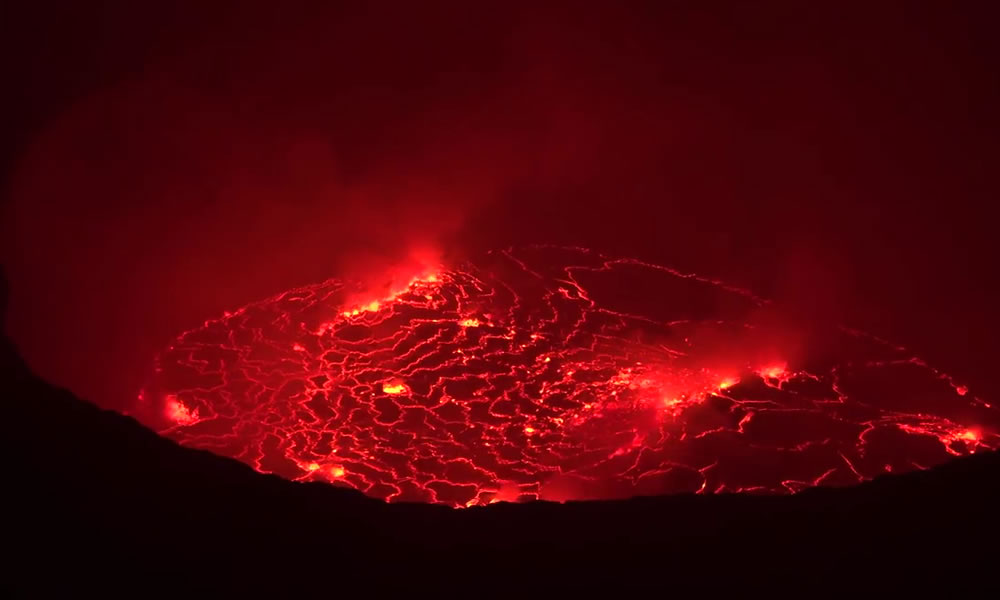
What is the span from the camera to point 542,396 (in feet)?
20.8

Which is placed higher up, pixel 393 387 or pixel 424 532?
pixel 393 387

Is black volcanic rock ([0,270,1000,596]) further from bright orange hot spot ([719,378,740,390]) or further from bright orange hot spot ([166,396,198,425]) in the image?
bright orange hot spot ([719,378,740,390])

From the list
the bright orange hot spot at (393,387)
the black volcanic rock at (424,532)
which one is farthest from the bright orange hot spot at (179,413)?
the black volcanic rock at (424,532)

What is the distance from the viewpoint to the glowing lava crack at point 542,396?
5.67 m

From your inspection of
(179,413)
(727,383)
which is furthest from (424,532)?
(727,383)

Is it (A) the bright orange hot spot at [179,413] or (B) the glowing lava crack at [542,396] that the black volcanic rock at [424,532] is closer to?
(B) the glowing lava crack at [542,396]

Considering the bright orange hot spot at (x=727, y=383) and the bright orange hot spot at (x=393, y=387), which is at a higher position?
the bright orange hot spot at (x=727, y=383)

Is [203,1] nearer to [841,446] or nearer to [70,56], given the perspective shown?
[70,56]

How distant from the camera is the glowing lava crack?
5672mm

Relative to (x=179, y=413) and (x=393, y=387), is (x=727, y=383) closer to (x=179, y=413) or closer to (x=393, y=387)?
(x=393, y=387)

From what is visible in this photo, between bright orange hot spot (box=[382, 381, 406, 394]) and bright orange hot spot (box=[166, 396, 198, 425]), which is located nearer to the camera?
bright orange hot spot (box=[166, 396, 198, 425])

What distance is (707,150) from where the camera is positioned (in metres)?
8.68

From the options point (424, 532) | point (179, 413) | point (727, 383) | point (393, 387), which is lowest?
point (424, 532)

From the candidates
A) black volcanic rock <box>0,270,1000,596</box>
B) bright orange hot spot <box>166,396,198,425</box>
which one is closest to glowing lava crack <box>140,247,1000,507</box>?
bright orange hot spot <box>166,396,198,425</box>
